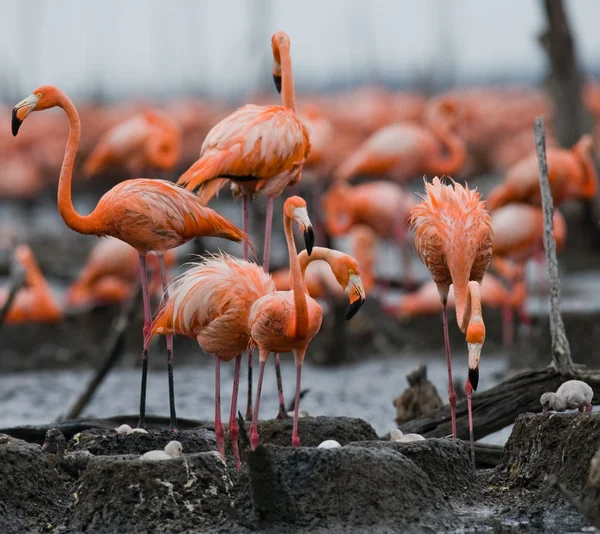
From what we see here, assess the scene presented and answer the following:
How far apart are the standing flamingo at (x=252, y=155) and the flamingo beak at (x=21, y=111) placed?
36.4 inches

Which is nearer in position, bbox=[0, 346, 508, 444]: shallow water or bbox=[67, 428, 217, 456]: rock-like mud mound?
bbox=[67, 428, 217, 456]: rock-like mud mound

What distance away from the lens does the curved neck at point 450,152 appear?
41.2ft

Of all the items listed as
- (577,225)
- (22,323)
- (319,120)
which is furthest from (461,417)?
(577,225)

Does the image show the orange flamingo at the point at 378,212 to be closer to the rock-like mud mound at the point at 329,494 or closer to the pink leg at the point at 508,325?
the pink leg at the point at 508,325

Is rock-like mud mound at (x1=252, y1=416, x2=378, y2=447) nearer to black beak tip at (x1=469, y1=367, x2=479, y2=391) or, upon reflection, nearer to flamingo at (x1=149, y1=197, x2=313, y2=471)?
flamingo at (x1=149, y1=197, x2=313, y2=471)

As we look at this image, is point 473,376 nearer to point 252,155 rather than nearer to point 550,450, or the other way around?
point 550,450

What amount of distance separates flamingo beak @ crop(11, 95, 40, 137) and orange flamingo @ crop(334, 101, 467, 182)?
6.54 metres

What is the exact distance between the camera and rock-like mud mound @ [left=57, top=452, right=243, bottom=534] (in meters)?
5.34

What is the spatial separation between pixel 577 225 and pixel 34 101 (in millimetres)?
11642

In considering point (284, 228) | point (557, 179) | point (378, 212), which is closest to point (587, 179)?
point (557, 179)

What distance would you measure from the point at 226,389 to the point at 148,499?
5.46m

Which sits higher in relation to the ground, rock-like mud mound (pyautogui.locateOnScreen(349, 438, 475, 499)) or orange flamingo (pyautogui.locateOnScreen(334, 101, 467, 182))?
orange flamingo (pyautogui.locateOnScreen(334, 101, 467, 182))

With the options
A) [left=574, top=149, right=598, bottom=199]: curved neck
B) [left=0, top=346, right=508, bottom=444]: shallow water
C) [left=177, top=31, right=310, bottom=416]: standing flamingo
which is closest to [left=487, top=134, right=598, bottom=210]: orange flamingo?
[left=574, top=149, right=598, bottom=199]: curved neck

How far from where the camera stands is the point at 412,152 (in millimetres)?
13023
